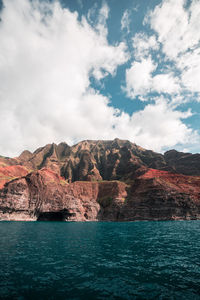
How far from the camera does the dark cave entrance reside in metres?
108

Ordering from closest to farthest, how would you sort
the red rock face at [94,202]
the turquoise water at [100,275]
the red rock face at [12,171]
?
the turquoise water at [100,275], the red rock face at [94,202], the red rock face at [12,171]

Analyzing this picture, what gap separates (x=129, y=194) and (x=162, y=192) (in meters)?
26.5

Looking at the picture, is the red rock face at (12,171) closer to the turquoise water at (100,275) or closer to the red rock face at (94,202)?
the red rock face at (94,202)

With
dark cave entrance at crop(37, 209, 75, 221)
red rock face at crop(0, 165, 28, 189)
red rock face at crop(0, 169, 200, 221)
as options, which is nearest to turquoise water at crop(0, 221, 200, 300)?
dark cave entrance at crop(37, 209, 75, 221)

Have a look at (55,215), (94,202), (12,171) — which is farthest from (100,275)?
(12,171)

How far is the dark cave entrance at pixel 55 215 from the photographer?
107500 mm

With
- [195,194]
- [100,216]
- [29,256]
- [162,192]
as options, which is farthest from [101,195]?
[29,256]

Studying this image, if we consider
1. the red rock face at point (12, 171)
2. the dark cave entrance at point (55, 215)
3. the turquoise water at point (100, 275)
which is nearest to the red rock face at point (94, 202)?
the dark cave entrance at point (55, 215)

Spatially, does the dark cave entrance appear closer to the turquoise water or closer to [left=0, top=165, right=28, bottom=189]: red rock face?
[left=0, top=165, right=28, bottom=189]: red rock face

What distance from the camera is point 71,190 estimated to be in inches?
4884

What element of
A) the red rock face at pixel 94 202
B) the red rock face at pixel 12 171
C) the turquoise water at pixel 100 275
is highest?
the red rock face at pixel 12 171

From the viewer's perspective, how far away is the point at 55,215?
111 meters

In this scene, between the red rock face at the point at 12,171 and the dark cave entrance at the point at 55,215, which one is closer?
the dark cave entrance at the point at 55,215

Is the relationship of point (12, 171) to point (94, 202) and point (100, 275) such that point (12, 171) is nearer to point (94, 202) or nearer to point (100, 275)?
point (94, 202)
